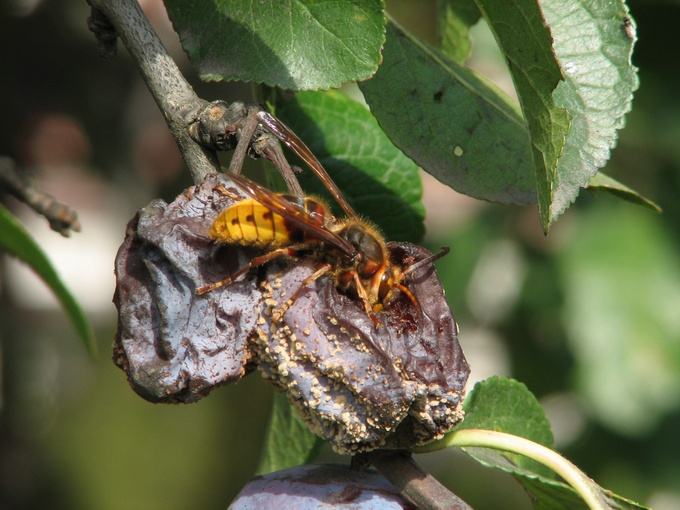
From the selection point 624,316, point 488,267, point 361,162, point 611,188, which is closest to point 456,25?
point 361,162

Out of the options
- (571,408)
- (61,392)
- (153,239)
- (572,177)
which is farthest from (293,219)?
(61,392)

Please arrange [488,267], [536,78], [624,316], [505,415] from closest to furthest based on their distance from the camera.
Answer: [536,78] < [505,415] < [624,316] < [488,267]

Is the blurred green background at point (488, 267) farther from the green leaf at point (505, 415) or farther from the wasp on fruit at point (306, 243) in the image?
the wasp on fruit at point (306, 243)

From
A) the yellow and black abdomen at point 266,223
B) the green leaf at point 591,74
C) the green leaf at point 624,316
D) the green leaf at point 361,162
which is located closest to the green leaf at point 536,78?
the green leaf at point 591,74

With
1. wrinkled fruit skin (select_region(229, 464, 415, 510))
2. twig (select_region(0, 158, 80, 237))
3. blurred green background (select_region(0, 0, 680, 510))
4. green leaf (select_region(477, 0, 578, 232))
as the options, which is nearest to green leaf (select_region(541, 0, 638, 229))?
green leaf (select_region(477, 0, 578, 232))

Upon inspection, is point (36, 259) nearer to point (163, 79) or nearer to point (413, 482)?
point (163, 79)
